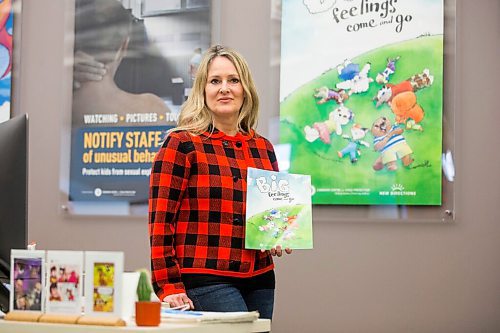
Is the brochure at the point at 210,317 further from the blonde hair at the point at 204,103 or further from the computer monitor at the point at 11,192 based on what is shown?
the blonde hair at the point at 204,103

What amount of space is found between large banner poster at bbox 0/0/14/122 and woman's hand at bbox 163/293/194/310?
2955 millimetres

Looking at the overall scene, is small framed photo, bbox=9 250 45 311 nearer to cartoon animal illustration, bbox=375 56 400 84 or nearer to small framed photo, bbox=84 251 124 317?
small framed photo, bbox=84 251 124 317

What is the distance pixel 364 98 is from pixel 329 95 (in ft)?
0.63

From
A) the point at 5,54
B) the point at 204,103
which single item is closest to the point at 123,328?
the point at 204,103

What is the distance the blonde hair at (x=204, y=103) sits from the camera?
309cm

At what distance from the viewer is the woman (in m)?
2.93

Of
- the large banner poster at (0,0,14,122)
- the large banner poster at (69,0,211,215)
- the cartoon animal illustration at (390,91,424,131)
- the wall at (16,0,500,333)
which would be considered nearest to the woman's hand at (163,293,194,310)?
the wall at (16,0,500,333)

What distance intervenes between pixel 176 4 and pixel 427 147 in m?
1.71

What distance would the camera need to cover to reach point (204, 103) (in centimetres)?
314

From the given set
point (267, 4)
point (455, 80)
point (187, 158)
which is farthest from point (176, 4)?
point (187, 158)

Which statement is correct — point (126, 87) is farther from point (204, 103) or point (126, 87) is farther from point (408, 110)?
point (204, 103)

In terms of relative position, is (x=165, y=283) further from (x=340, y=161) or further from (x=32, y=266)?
(x=340, y=161)

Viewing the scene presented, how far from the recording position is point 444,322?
4512mm

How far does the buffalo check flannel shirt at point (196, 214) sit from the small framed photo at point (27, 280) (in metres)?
0.75
